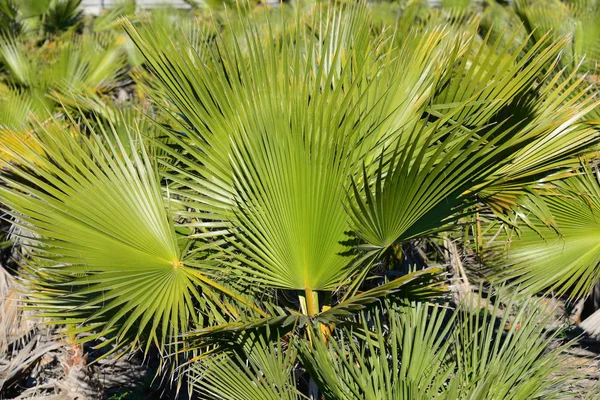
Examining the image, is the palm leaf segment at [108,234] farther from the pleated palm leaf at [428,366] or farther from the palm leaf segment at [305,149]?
the pleated palm leaf at [428,366]

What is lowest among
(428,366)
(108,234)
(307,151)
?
(428,366)

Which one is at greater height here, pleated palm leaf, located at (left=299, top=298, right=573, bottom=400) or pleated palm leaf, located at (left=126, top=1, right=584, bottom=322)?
pleated palm leaf, located at (left=126, top=1, right=584, bottom=322)

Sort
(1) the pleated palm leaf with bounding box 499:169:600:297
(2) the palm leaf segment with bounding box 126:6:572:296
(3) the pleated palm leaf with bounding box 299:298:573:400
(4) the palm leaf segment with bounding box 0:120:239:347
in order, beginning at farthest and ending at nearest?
1. (1) the pleated palm leaf with bounding box 499:169:600:297
2. (4) the palm leaf segment with bounding box 0:120:239:347
3. (2) the palm leaf segment with bounding box 126:6:572:296
4. (3) the pleated palm leaf with bounding box 299:298:573:400

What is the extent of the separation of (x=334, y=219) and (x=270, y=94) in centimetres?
65

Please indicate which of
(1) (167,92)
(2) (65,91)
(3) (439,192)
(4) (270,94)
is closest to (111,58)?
(2) (65,91)

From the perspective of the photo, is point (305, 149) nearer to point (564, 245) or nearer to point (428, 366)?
point (428, 366)

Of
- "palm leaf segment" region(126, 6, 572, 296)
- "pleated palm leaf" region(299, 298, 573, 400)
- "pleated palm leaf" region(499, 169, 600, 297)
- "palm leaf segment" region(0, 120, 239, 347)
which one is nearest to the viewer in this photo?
"pleated palm leaf" region(299, 298, 573, 400)

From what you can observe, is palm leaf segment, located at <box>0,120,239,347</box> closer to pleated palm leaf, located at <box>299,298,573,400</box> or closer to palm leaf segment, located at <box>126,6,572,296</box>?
palm leaf segment, located at <box>126,6,572,296</box>

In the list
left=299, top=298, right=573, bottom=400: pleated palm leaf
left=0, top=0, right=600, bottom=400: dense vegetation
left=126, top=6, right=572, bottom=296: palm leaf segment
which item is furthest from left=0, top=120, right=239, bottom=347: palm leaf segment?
left=299, top=298, right=573, bottom=400: pleated palm leaf

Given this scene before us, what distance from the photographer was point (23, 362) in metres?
5.43

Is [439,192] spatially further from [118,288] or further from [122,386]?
[122,386]

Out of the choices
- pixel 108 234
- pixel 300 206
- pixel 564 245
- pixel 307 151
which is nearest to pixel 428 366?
pixel 300 206

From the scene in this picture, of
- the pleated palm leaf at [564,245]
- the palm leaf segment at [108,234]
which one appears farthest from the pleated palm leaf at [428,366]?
the pleated palm leaf at [564,245]

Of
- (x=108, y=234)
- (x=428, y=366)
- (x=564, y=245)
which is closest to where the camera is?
(x=428, y=366)
